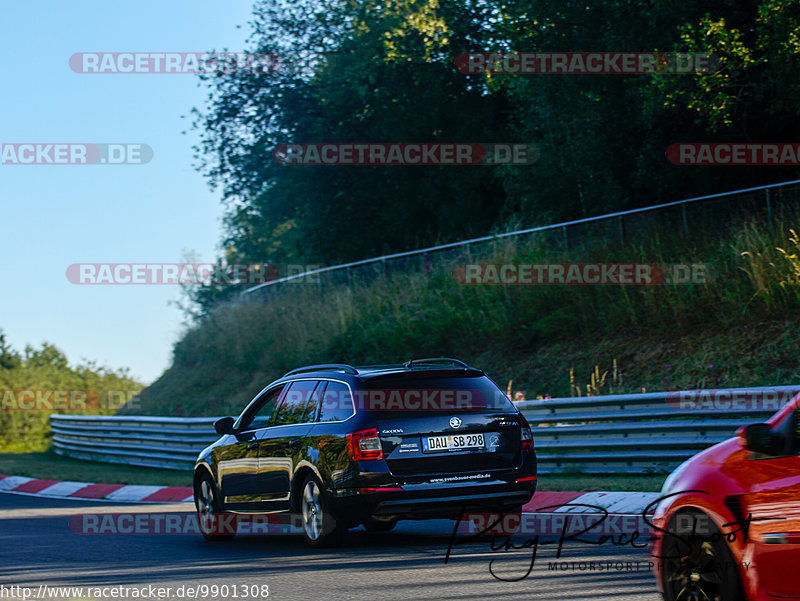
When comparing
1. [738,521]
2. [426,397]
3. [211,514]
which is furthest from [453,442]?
[738,521]

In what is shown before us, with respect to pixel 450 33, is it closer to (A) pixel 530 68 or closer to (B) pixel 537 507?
(A) pixel 530 68

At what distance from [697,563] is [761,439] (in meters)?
0.84

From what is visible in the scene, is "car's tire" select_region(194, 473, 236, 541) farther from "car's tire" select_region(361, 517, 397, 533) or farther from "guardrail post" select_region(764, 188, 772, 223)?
"guardrail post" select_region(764, 188, 772, 223)

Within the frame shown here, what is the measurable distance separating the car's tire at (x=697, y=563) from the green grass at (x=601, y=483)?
18.9 ft

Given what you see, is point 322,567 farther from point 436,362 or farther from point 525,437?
point 436,362

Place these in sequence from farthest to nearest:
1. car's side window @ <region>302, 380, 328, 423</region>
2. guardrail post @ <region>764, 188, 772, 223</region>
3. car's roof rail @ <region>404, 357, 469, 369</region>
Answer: guardrail post @ <region>764, 188, 772, 223</region> → car's side window @ <region>302, 380, 328, 423</region> → car's roof rail @ <region>404, 357, 469, 369</region>

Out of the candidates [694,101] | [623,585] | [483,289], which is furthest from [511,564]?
[483,289]

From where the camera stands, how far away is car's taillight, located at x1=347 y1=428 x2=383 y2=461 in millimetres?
9172

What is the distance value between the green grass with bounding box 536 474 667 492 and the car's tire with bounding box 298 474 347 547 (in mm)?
3744

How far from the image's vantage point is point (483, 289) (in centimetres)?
2225

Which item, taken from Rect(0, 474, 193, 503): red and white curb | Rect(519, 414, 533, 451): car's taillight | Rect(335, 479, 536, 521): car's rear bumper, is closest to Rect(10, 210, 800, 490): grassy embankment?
Rect(519, 414, 533, 451): car's taillight

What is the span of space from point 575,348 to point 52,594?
1295cm

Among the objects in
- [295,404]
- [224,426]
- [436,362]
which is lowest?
[224,426]

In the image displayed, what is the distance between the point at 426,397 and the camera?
31.1 feet
